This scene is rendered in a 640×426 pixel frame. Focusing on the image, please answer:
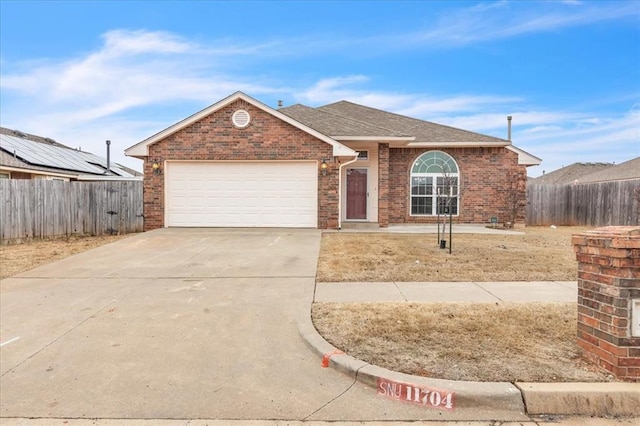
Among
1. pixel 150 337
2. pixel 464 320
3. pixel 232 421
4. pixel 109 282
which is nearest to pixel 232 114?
pixel 109 282

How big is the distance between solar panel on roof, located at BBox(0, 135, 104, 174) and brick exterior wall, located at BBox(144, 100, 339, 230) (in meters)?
8.48

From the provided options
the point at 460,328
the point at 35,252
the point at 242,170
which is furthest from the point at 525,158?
the point at 35,252

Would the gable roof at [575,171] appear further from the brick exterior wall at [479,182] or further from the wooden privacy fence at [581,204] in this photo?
the brick exterior wall at [479,182]

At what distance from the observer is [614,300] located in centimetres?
306

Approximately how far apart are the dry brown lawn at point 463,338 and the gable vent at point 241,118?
930 centimetres

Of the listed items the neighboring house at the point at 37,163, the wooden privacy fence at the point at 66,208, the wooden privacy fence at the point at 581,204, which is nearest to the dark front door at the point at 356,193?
the wooden privacy fence at the point at 66,208

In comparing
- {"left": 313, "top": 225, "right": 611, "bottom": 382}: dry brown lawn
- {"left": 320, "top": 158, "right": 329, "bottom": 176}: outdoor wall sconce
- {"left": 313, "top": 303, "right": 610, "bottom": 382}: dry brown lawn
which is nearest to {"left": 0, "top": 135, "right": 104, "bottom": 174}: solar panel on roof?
{"left": 320, "top": 158, "right": 329, "bottom": 176}: outdoor wall sconce

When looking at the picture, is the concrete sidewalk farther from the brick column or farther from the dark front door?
the dark front door

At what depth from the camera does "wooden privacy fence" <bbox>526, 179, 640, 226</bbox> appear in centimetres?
1633

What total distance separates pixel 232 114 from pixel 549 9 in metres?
10.3

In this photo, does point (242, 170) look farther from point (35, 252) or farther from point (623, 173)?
point (623, 173)

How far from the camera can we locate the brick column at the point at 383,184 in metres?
14.6

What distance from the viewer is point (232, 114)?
42.7 feet

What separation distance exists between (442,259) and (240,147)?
794 centimetres
